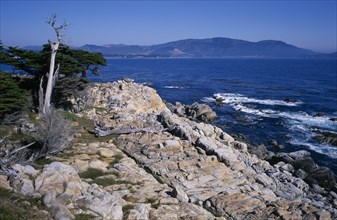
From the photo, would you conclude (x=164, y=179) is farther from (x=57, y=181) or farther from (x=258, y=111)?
(x=258, y=111)

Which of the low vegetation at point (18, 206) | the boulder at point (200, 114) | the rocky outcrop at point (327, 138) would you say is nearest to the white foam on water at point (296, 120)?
the rocky outcrop at point (327, 138)

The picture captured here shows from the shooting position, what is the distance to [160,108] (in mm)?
31172

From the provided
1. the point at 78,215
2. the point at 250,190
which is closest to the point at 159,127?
the point at 250,190

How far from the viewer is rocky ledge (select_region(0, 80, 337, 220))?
33.1 feet

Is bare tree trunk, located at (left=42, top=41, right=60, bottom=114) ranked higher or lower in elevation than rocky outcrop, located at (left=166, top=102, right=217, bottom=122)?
higher

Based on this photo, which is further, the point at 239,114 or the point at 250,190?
Result: the point at 239,114

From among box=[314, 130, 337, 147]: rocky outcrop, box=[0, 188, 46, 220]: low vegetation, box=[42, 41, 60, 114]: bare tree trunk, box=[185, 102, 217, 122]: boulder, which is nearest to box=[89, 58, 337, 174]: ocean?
box=[314, 130, 337, 147]: rocky outcrop

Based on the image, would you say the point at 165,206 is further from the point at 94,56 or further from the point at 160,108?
the point at 160,108

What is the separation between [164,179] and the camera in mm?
14758

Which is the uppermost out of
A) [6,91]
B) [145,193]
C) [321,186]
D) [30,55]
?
[30,55]

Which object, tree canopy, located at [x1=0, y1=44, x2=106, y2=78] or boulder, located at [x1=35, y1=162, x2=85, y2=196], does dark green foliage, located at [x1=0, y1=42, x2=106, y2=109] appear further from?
boulder, located at [x1=35, y1=162, x2=85, y2=196]

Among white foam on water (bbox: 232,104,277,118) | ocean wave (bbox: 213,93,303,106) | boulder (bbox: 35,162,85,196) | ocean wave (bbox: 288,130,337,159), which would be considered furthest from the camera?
ocean wave (bbox: 213,93,303,106)

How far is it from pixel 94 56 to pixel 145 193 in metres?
14.4

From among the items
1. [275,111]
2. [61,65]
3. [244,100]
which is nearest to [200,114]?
Answer: [275,111]
